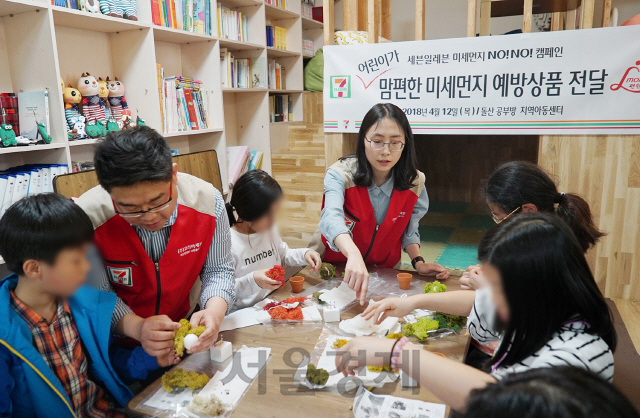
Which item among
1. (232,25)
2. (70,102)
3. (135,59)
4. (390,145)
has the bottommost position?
(390,145)

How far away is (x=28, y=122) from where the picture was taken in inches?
87.4

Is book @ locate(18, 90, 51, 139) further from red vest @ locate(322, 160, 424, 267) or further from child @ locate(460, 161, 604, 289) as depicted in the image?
child @ locate(460, 161, 604, 289)

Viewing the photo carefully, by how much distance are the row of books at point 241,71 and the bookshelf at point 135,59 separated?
68mm

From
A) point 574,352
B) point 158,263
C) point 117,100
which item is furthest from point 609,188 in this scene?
point 117,100

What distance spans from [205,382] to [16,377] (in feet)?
1.36

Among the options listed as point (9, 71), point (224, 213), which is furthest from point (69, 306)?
point (9, 71)

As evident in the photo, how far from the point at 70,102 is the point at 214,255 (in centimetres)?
151

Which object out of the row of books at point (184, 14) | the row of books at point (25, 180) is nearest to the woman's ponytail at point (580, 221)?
the row of books at point (25, 180)

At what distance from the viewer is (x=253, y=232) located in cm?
197

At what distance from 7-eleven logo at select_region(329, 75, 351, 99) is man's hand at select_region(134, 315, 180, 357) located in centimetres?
221

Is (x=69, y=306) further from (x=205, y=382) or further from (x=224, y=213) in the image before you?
(x=224, y=213)

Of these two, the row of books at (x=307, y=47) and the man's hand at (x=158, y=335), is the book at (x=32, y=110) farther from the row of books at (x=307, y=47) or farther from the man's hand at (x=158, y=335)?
the row of books at (x=307, y=47)

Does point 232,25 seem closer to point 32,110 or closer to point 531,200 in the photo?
point 32,110

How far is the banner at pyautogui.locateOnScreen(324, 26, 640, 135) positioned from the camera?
7.95 ft
